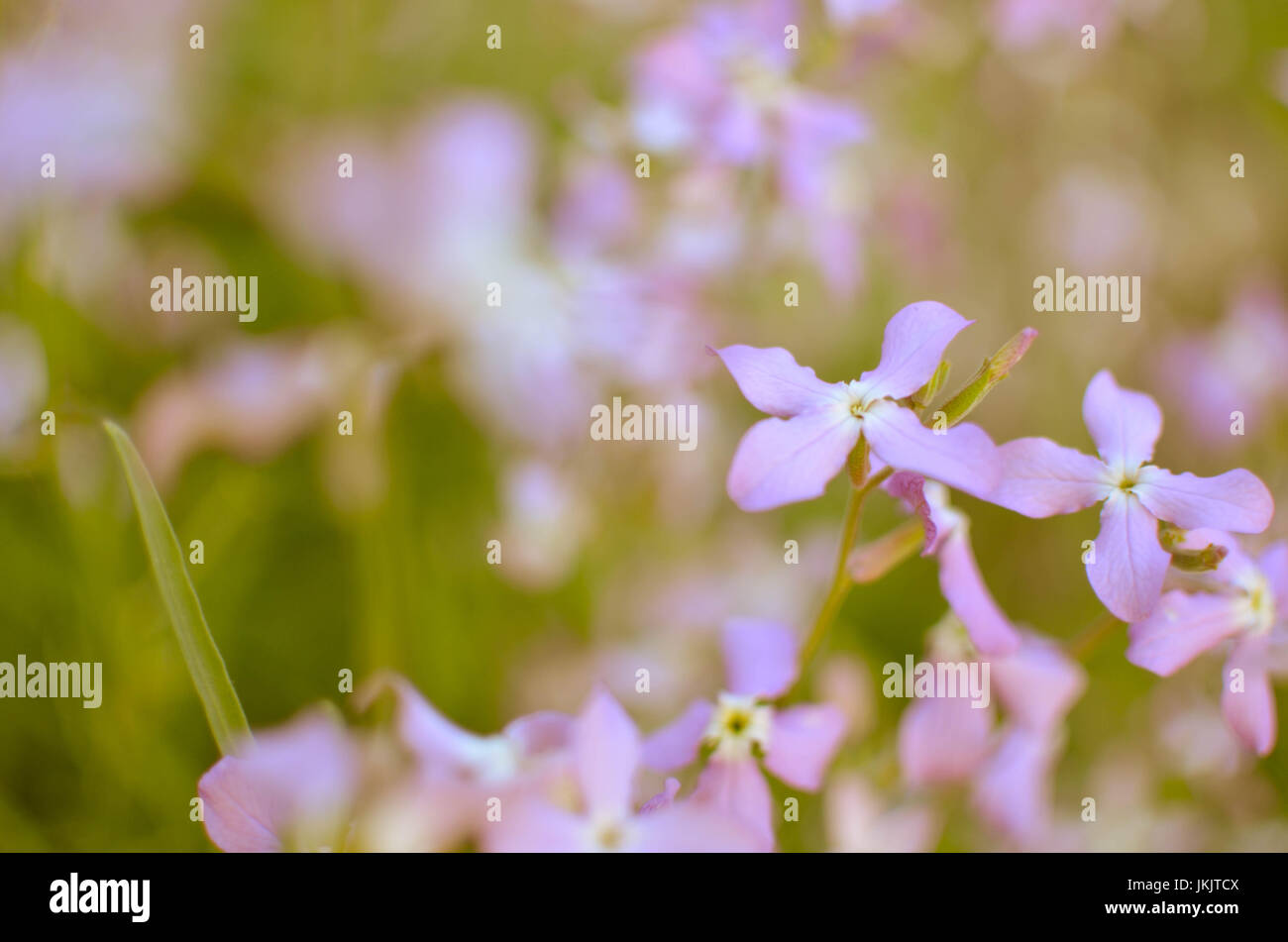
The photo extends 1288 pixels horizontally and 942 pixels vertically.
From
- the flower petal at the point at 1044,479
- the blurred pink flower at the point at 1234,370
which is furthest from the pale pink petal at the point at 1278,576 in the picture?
the blurred pink flower at the point at 1234,370

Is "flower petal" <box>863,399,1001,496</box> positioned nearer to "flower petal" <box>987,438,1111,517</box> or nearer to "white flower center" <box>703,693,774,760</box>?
"flower petal" <box>987,438,1111,517</box>

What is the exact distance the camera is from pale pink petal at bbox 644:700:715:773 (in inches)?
18.3

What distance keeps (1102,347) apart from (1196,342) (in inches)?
3.6

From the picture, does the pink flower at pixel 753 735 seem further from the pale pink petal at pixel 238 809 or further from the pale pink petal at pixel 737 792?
the pale pink petal at pixel 238 809

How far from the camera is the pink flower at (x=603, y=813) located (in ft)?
1.38

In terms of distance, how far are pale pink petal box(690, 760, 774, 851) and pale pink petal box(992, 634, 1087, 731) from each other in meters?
0.14

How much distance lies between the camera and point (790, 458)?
424 millimetres

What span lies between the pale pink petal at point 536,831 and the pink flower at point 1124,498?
0.22m

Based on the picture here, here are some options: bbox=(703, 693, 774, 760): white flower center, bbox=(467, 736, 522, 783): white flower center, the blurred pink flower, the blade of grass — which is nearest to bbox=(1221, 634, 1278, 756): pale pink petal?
bbox=(703, 693, 774, 760): white flower center

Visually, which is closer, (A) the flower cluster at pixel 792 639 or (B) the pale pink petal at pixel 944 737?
(A) the flower cluster at pixel 792 639

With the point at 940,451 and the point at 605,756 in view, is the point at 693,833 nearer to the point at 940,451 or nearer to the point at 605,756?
the point at 605,756

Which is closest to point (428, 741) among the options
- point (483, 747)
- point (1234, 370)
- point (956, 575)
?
point (483, 747)

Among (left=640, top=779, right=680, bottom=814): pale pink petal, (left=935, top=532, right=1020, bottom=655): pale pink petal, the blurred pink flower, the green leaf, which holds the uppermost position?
the blurred pink flower
